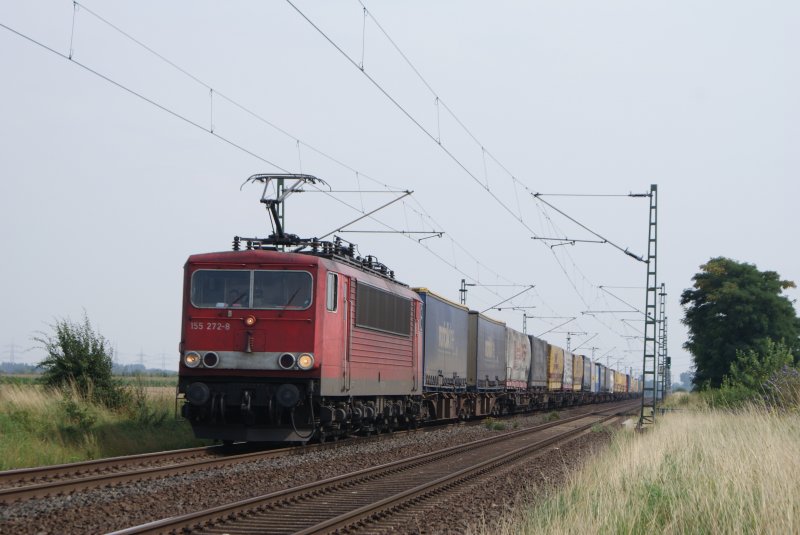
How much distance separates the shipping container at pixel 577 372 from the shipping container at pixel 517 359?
49.7ft

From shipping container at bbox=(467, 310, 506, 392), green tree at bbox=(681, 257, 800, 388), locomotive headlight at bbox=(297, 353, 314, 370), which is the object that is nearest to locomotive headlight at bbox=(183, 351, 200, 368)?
locomotive headlight at bbox=(297, 353, 314, 370)

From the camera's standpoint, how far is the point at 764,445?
42.3 ft

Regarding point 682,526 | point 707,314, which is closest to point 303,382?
point 682,526

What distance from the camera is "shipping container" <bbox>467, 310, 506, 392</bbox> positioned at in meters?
33.8

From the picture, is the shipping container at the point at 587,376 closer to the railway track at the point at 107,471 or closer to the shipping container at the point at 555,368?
the shipping container at the point at 555,368

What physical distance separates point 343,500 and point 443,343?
55.0 ft

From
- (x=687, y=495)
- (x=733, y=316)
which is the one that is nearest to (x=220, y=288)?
Answer: (x=687, y=495)

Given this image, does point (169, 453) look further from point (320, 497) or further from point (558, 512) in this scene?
point (558, 512)

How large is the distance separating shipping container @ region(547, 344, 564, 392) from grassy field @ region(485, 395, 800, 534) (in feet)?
122

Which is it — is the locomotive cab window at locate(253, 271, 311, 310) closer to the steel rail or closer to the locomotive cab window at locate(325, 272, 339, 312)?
the locomotive cab window at locate(325, 272, 339, 312)

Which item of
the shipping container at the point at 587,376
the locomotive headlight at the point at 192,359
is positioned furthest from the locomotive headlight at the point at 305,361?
the shipping container at the point at 587,376

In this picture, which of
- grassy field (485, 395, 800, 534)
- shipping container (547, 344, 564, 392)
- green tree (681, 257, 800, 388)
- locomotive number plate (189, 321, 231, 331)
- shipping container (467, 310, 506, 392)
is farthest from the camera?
shipping container (547, 344, 564, 392)

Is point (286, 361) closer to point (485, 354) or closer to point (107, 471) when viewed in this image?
point (107, 471)

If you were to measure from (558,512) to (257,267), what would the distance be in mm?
9754
